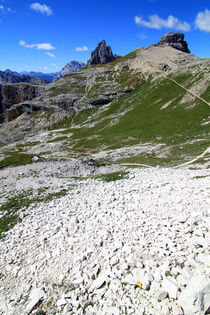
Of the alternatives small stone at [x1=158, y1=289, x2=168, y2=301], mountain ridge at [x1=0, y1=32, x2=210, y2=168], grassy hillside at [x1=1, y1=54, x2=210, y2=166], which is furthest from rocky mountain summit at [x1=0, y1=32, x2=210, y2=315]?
mountain ridge at [x1=0, y1=32, x2=210, y2=168]

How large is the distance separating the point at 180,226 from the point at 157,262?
3901mm

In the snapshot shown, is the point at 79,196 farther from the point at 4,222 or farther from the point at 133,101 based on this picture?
the point at 133,101

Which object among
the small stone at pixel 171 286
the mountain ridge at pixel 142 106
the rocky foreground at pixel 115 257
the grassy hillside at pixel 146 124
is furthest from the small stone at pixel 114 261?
the mountain ridge at pixel 142 106

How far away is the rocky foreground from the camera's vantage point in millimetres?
10414

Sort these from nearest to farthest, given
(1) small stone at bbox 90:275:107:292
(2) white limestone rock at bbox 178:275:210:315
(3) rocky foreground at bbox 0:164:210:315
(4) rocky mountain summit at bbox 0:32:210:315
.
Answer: (2) white limestone rock at bbox 178:275:210:315 → (3) rocky foreground at bbox 0:164:210:315 → (4) rocky mountain summit at bbox 0:32:210:315 → (1) small stone at bbox 90:275:107:292

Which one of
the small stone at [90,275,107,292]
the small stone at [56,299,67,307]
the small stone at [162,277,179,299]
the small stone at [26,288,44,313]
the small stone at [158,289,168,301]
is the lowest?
the small stone at [26,288,44,313]

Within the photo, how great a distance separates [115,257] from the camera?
13195 millimetres

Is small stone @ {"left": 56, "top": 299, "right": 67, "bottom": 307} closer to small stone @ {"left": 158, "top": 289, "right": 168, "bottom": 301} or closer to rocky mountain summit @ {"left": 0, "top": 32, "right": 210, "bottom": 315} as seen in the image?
rocky mountain summit @ {"left": 0, "top": 32, "right": 210, "bottom": 315}

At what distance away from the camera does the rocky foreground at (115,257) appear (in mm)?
10414

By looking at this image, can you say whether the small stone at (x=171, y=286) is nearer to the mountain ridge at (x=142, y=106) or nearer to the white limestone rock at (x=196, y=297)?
the white limestone rock at (x=196, y=297)

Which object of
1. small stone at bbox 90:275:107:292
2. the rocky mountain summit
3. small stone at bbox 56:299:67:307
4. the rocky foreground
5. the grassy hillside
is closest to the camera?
the rocky foreground

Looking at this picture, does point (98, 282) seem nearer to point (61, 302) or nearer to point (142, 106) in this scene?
point (61, 302)

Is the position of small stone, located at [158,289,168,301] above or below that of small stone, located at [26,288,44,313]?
above

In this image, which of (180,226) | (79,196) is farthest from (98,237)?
(79,196)
